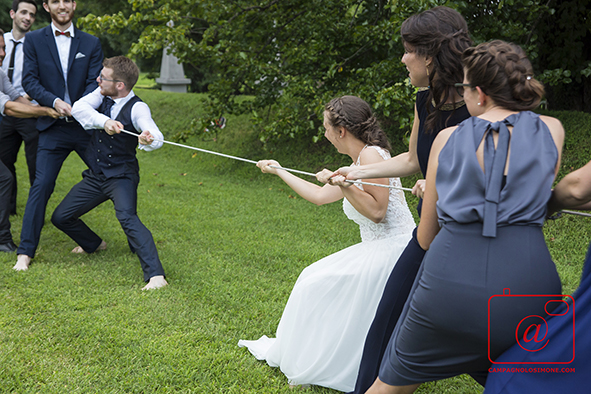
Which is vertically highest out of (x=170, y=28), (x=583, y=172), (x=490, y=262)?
(x=583, y=172)

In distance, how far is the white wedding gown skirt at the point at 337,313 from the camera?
2.87m

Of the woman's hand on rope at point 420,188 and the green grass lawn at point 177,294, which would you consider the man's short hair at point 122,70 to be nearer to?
the green grass lawn at point 177,294

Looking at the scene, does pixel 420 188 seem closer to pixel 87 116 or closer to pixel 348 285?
pixel 348 285

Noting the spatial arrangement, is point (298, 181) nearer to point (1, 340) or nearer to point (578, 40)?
Answer: point (1, 340)

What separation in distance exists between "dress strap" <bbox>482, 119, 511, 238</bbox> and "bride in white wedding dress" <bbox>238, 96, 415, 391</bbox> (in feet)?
3.96

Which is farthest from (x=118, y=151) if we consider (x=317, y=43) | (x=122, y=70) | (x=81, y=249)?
(x=317, y=43)

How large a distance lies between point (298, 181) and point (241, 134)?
902 cm

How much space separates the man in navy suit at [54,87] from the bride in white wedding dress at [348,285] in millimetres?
3151

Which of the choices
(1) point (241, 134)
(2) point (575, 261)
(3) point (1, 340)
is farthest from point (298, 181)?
(1) point (241, 134)

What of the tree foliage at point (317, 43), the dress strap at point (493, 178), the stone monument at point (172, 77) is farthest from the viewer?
the stone monument at point (172, 77)

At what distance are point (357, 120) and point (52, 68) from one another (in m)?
3.65

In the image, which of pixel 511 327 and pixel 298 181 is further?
pixel 298 181

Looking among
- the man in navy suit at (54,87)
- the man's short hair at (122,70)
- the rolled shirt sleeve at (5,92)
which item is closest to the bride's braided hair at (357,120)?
the man's short hair at (122,70)

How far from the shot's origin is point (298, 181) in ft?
10.7
